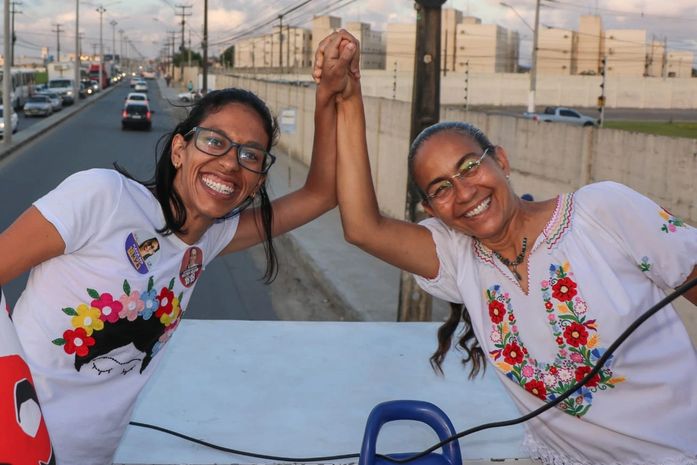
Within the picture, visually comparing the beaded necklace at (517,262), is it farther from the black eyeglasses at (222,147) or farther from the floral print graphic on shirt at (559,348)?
the black eyeglasses at (222,147)

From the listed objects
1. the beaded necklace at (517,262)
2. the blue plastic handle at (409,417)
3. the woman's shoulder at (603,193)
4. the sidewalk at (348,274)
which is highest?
the woman's shoulder at (603,193)

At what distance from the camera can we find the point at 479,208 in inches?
105

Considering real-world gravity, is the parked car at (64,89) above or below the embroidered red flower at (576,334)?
above

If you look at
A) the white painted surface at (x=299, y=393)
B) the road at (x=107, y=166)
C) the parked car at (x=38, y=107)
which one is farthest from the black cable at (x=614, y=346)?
the parked car at (x=38, y=107)

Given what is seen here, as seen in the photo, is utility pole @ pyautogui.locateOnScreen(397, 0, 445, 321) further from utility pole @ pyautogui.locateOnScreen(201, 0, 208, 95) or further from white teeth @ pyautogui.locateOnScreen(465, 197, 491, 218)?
utility pole @ pyautogui.locateOnScreen(201, 0, 208, 95)

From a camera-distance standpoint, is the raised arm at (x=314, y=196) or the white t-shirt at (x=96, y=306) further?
the raised arm at (x=314, y=196)

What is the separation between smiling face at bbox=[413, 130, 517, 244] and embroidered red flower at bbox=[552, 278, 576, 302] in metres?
0.26

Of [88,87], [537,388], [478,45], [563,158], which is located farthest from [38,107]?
[478,45]

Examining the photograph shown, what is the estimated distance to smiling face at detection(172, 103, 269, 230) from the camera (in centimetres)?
279

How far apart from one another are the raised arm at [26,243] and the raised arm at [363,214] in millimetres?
980

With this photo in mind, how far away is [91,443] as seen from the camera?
8.82 feet

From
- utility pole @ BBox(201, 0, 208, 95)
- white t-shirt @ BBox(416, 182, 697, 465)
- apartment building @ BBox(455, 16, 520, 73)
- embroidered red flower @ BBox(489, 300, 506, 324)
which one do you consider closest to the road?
embroidered red flower @ BBox(489, 300, 506, 324)

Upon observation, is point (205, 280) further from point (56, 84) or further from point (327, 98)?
point (56, 84)

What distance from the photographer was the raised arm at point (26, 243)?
7.48 ft
